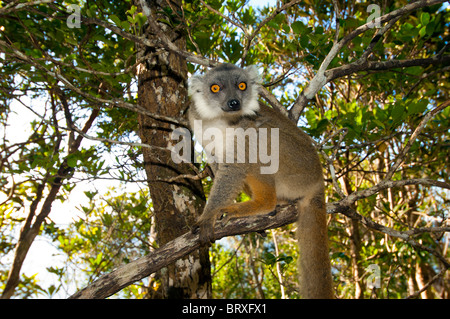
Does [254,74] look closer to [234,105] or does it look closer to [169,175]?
[234,105]

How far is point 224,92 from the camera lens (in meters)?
4.03

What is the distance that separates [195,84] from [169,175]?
46.4 inches

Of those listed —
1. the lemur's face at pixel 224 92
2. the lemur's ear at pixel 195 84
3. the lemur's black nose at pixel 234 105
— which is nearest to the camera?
the lemur's black nose at pixel 234 105

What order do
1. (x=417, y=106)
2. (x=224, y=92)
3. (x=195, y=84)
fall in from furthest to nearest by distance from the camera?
(x=195, y=84)
(x=224, y=92)
(x=417, y=106)

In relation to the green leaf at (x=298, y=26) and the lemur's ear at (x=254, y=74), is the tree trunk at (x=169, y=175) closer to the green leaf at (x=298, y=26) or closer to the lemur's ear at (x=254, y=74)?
the lemur's ear at (x=254, y=74)

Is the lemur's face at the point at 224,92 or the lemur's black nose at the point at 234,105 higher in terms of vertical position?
the lemur's face at the point at 224,92

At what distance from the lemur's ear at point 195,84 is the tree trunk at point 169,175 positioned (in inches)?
13.2

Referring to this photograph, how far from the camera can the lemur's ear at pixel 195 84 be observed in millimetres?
4164

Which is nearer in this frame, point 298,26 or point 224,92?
point 298,26

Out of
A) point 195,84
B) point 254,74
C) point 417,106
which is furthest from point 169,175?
point 417,106

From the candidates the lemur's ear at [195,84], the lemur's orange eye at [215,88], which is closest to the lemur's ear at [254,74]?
the lemur's orange eye at [215,88]

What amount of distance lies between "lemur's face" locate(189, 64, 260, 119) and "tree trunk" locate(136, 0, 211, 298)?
1.38ft

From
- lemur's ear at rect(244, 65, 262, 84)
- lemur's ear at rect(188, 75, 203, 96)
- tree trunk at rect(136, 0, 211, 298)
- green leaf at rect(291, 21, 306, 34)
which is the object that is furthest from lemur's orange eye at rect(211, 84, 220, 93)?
green leaf at rect(291, 21, 306, 34)

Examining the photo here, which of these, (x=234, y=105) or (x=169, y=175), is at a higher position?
(x=234, y=105)
